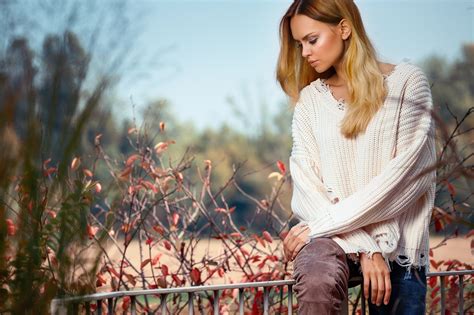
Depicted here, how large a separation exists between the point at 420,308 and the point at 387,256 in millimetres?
167

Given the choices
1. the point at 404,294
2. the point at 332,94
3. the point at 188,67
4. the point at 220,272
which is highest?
the point at 188,67

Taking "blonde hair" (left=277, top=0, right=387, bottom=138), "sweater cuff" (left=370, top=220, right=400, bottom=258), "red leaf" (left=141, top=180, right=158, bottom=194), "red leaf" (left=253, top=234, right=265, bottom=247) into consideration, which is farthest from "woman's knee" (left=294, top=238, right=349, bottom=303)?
"red leaf" (left=141, top=180, right=158, bottom=194)

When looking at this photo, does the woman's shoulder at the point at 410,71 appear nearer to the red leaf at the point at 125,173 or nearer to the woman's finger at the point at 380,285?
the woman's finger at the point at 380,285

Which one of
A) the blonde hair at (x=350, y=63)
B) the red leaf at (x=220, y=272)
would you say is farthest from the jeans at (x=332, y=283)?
the red leaf at (x=220, y=272)

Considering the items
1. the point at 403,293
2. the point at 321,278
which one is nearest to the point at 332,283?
the point at 321,278

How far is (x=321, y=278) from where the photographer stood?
185 centimetres

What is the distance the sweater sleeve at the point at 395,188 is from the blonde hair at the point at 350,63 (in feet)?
0.31

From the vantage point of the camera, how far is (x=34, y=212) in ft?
3.38

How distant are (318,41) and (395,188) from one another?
0.45m

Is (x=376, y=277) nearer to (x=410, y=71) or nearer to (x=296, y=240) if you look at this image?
(x=296, y=240)

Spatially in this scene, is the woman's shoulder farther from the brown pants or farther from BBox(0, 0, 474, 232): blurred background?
the brown pants

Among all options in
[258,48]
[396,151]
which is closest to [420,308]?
[396,151]

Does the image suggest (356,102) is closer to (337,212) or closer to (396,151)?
(396,151)

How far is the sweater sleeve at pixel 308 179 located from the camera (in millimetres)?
1961
